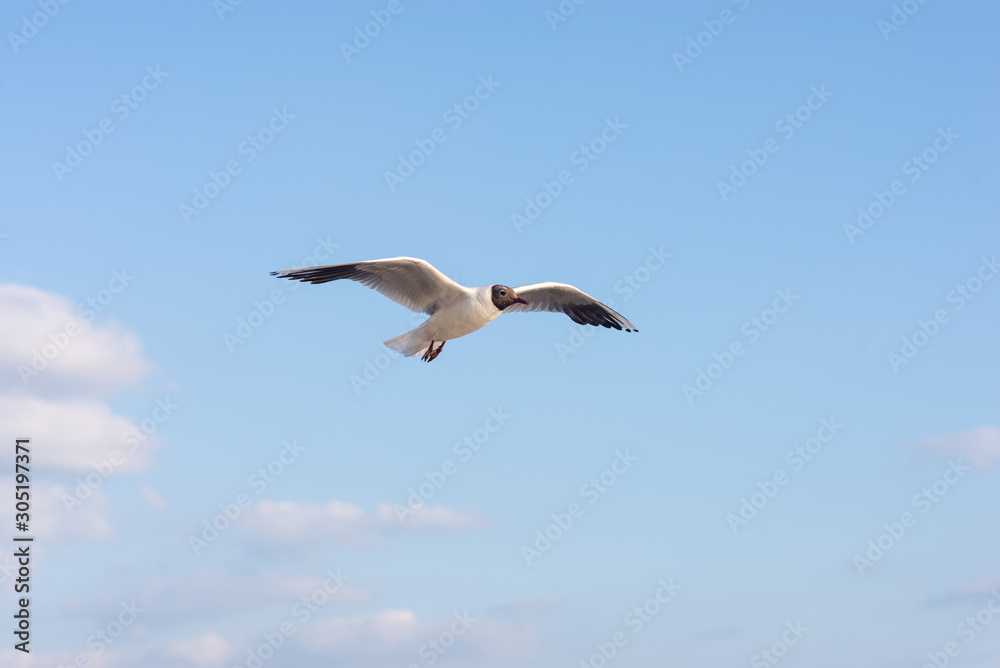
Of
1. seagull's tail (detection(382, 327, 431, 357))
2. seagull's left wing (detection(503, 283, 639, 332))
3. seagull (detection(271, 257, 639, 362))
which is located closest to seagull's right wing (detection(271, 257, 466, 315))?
seagull (detection(271, 257, 639, 362))

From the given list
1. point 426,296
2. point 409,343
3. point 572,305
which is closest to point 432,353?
point 409,343

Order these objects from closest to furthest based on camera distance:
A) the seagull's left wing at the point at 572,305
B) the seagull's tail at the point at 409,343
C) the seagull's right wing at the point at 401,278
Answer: the seagull's right wing at the point at 401,278 < the seagull's tail at the point at 409,343 < the seagull's left wing at the point at 572,305

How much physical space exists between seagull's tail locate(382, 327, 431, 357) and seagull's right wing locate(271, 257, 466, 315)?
457 mm

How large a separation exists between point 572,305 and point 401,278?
14.0ft

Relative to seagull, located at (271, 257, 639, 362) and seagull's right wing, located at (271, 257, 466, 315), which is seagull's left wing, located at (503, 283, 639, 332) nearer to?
seagull, located at (271, 257, 639, 362)

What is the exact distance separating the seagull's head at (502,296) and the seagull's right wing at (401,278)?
59 centimetres

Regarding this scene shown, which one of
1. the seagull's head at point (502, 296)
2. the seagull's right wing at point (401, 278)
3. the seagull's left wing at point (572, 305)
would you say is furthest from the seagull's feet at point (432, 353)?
the seagull's left wing at point (572, 305)

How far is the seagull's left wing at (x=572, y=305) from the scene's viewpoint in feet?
64.4

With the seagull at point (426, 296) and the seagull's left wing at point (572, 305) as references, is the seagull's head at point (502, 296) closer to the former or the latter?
the seagull at point (426, 296)

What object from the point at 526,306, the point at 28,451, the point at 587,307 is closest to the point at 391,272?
the point at 526,306

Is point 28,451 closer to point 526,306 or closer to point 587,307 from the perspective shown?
point 526,306

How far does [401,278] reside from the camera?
17.5 metres

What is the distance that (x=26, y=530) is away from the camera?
1828cm

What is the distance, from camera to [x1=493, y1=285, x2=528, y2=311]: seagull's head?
17750 millimetres
